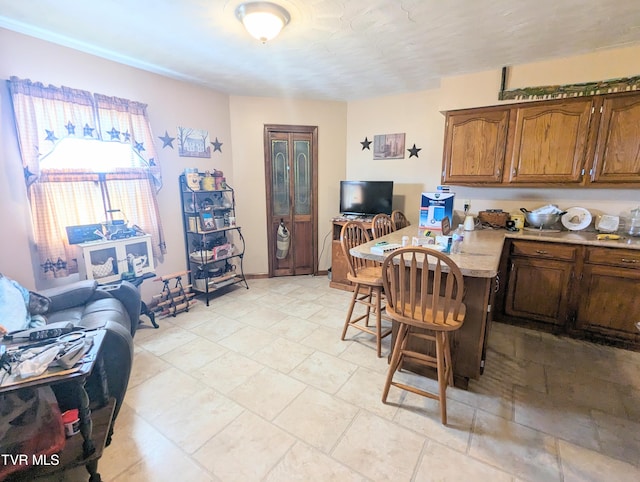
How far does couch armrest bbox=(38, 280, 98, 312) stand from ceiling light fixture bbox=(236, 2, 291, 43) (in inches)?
88.9

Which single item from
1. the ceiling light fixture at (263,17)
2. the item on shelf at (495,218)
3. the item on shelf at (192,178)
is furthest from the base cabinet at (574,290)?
the item on shelf at (192,178)

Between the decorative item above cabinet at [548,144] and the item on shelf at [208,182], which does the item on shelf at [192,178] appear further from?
the decorative item above cabinet at [548,144]

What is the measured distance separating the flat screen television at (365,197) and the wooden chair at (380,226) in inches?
32.6

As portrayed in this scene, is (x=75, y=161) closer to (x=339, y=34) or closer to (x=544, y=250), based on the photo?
(x=339, y=34)

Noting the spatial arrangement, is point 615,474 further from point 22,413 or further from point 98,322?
point 98,322

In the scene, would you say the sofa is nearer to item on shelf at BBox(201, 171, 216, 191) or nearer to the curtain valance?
the curtain valance

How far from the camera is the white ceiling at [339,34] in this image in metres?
1.96

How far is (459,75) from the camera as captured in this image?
320cm

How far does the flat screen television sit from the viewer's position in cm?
405

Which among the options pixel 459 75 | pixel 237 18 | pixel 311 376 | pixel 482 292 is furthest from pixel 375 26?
pixel 311 376

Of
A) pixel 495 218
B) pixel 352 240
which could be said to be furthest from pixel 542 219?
pixel 352 240

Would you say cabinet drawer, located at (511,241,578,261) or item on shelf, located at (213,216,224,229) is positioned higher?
item on shelf, located at (213,216,224,229)

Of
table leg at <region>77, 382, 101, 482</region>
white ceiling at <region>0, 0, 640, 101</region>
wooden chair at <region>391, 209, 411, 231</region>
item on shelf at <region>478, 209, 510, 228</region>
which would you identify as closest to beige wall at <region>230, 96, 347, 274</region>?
white ceiling at <region>0, 0, 640, 101</region>

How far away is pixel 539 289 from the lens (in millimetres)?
2902
